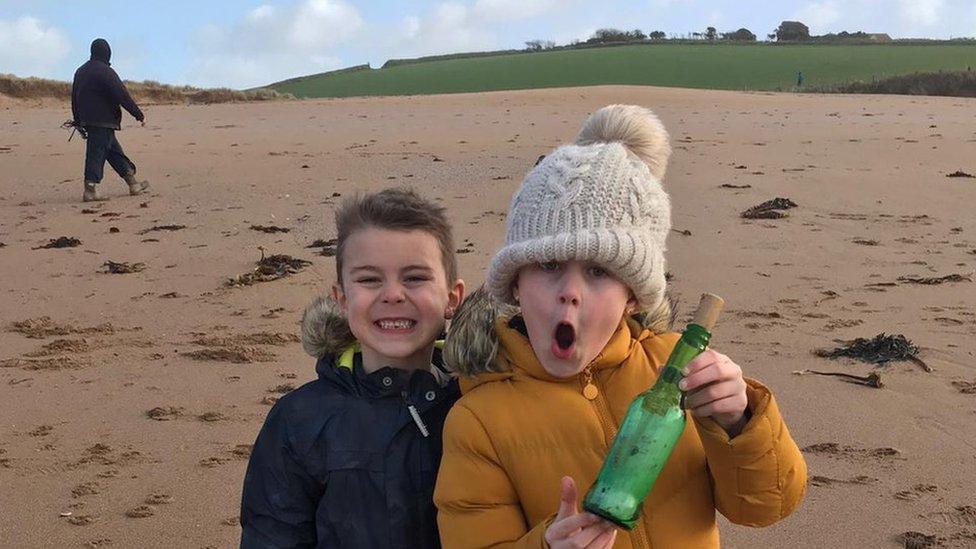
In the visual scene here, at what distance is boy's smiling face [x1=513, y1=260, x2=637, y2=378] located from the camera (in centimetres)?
199

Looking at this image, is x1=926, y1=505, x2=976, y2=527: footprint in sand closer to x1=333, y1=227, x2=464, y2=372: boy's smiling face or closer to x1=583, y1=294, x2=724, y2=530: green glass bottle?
x1=333, y1=227, x2=464, y2=372: boy's smiling face

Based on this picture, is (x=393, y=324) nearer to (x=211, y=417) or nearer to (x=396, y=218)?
(x=396, y=218)

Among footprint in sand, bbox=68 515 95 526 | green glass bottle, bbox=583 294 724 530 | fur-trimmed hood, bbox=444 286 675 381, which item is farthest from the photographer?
footprint in sand, bbox=68 515 95 526

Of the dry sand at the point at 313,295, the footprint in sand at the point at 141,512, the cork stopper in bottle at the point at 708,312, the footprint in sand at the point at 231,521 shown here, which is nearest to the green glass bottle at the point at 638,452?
the cork stopper in bottle at the point at 708,312

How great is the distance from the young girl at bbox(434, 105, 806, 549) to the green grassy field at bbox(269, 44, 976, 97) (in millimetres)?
41827

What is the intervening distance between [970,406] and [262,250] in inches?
195

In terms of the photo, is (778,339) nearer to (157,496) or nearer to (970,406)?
(970,406)

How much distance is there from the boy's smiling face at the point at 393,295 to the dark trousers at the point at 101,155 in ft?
29.4

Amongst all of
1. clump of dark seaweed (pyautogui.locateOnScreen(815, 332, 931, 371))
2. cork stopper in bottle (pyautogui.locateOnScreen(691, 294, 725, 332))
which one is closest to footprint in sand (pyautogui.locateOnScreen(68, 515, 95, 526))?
cork stopper in bottle (pyautogui.locateOnScreen(691, 294, 725, 332))

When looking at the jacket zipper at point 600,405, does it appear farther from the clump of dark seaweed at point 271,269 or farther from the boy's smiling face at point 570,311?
the clump of dark seaweed at point 271,269

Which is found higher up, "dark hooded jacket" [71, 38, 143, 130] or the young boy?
"dark hooded jacket" [71, 38, 143, 130]

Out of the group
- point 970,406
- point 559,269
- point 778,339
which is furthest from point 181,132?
point 559,269

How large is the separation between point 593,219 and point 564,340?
0.80ft

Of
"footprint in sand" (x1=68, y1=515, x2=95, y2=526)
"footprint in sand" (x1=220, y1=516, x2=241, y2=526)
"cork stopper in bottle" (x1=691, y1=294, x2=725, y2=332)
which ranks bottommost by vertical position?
"footprint in sand" (x1=220, y1=516, x2=241, y2=526)
